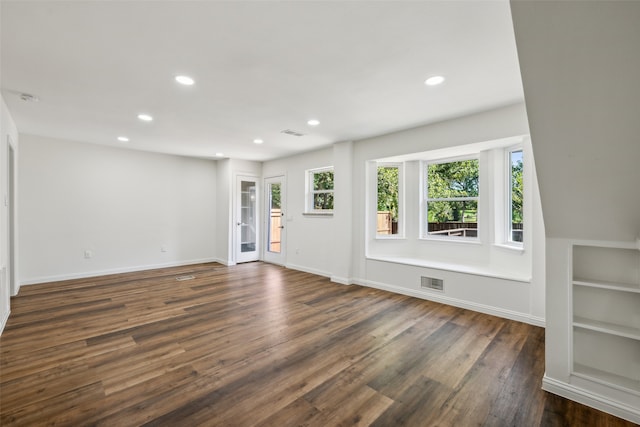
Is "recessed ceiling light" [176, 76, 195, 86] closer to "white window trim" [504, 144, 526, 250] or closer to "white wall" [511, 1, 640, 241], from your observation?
"white wall" [511, 1, 640, 241]

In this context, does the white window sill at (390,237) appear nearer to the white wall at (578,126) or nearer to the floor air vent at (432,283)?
the floor air vent at (432,283)

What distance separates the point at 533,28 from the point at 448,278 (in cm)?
315

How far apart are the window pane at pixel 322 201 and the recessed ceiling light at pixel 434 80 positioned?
3281mm

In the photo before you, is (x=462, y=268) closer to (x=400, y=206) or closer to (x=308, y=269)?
(x=400, y=206)

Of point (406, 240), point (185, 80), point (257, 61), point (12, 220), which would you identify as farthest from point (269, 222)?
point (257, 61)

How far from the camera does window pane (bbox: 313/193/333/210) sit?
5742 mm

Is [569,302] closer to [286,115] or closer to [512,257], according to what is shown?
[512,257]

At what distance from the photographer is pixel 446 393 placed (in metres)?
1.99

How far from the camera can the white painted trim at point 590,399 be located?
1760mm

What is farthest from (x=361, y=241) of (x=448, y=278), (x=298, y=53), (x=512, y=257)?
(x=298, y=53)

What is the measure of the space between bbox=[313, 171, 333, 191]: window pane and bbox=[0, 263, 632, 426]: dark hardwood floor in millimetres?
2556

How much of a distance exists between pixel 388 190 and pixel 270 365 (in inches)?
143

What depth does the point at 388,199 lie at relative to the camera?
202 inches

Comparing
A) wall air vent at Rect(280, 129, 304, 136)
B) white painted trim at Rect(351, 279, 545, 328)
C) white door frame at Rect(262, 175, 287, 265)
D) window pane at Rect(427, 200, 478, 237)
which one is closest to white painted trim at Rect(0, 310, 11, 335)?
wall air vent at Rect(280, 129, 304, 136)
